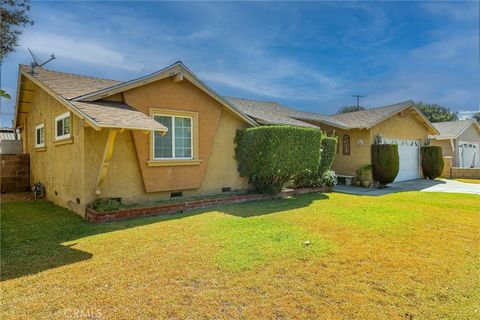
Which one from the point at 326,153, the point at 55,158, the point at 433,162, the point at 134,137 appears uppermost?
the point at 134,137

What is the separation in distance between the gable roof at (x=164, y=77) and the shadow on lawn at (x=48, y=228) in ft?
12.5

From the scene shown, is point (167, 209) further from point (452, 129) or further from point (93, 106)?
point (452, 129)

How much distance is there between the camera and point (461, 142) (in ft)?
89.7

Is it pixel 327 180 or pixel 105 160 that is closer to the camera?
pixel 105 160

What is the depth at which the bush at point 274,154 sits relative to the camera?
37.8 feet

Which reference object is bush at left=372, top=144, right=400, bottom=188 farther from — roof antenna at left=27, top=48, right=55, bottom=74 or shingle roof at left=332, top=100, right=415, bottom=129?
roof antenna at left=27, top=48, right=55, bottom=74

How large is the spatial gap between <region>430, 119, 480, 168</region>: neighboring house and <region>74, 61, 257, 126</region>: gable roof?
24204mm

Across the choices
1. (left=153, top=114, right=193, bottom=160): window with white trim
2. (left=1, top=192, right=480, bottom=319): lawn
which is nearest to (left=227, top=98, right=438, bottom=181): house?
(left=153, top=114, right=193, bottom=160): window with white trim

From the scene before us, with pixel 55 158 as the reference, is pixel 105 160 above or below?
below

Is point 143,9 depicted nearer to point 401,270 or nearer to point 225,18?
point 225,18

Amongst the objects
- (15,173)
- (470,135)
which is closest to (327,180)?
(15,173)

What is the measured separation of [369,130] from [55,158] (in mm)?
16045

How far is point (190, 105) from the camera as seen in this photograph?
1102 cm

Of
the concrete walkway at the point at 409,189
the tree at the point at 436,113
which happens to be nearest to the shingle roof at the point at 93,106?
the concrete walkway at the point at 409,189
